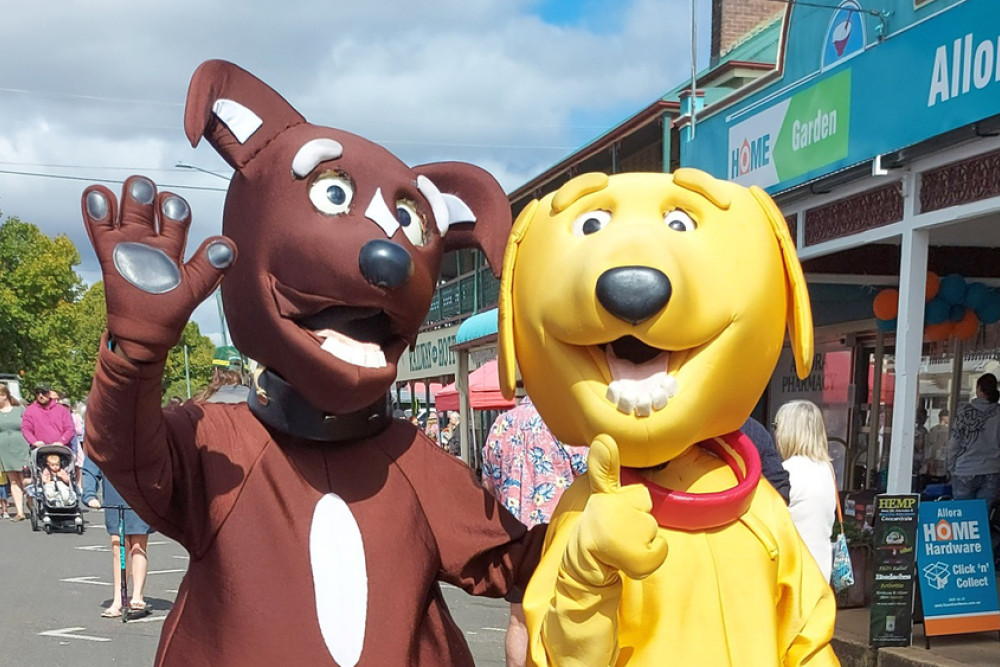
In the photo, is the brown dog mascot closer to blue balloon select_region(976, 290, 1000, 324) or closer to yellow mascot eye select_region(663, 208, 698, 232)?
yellow mascot eye select_region(663, 208, 698, 232)

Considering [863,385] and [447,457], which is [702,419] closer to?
[447,457]

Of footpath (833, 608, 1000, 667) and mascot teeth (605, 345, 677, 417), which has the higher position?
mascot teeth (605, 345, 677, 417)

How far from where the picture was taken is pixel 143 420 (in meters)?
2.27

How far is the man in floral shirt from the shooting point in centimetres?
462

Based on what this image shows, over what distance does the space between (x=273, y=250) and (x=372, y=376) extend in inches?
15.5

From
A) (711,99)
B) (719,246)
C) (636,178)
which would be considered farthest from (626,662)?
(711,99)

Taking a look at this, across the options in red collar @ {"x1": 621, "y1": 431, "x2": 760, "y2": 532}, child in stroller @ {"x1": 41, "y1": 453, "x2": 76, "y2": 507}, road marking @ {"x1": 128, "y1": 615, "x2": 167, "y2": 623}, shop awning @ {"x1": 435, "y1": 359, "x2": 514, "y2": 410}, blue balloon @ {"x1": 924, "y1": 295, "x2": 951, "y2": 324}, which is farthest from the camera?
child in stroller @ {"x1": 41, "y1": 453, "x2": 76, "y2": 507}

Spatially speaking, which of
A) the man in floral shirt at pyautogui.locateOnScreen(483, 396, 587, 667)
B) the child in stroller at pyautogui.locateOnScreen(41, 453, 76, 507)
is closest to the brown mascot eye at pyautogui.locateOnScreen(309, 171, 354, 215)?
the man in floral shirt at pyautogui.locateOnScreen(483, 396, 587, 667)

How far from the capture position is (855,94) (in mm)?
6711

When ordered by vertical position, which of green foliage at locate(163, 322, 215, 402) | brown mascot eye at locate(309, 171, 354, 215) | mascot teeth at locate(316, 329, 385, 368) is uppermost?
brown mascot eye at locate(309, 171, 354, 215)

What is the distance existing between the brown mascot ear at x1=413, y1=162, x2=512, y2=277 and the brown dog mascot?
0.19 meters

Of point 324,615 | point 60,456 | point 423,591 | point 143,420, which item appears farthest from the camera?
point 60,456

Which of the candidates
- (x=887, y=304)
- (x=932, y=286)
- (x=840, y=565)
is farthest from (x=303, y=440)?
(x=887, y=304)

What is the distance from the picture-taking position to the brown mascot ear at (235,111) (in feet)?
8.38
